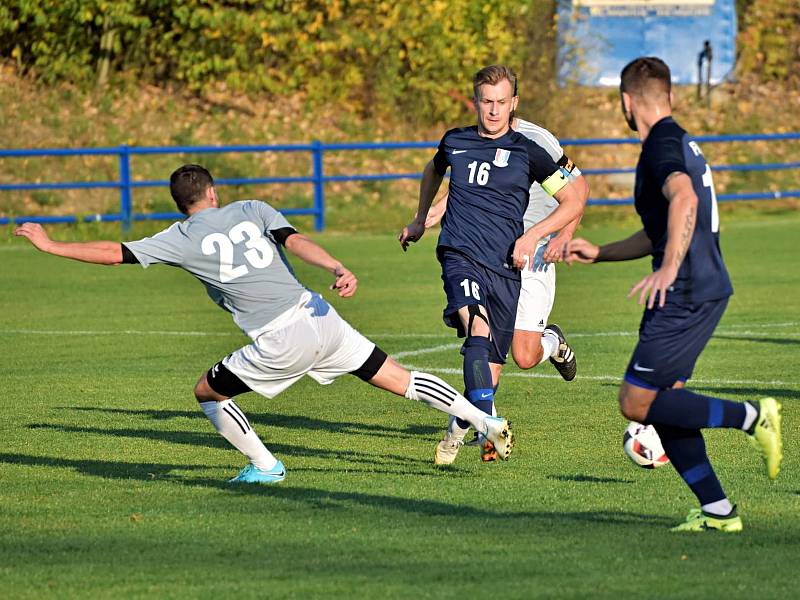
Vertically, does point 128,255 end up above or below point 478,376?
above

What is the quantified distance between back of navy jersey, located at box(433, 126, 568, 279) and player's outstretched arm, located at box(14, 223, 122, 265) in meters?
2.01

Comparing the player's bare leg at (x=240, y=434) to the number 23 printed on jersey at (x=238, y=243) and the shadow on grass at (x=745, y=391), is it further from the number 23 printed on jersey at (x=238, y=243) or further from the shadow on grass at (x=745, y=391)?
the shadow on grass at (x=745, y=391)

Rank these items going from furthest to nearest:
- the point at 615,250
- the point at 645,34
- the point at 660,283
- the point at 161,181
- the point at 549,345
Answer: the point at 645,34 < the point at 161,181 < the point at 549,345 < the point at 615,250 < the point at 660,283

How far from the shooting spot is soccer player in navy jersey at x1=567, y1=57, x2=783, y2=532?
5.82 m

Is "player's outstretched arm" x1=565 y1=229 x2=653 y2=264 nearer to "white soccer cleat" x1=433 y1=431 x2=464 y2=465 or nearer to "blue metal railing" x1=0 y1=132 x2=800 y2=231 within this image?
"white soccer cleat" x1=433 y1=431 x2=464 y2=465

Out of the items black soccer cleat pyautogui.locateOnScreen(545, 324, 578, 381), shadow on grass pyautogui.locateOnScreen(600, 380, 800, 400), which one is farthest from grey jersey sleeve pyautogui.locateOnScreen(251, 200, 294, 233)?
shadow on grass pyautogui.locateOnScreen(600, 380, 800, 400)

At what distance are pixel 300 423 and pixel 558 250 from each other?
3.28 m

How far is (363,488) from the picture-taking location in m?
7.19

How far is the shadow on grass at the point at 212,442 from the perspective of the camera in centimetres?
807

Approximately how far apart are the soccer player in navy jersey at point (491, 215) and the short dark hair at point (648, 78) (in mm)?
2243

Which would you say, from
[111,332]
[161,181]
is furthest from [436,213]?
[161,181]

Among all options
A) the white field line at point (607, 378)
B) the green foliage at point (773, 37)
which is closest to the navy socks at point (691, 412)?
the white field line at point (607, 378)

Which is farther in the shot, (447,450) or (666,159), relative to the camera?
(447,450)

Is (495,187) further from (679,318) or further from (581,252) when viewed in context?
(679,318)
